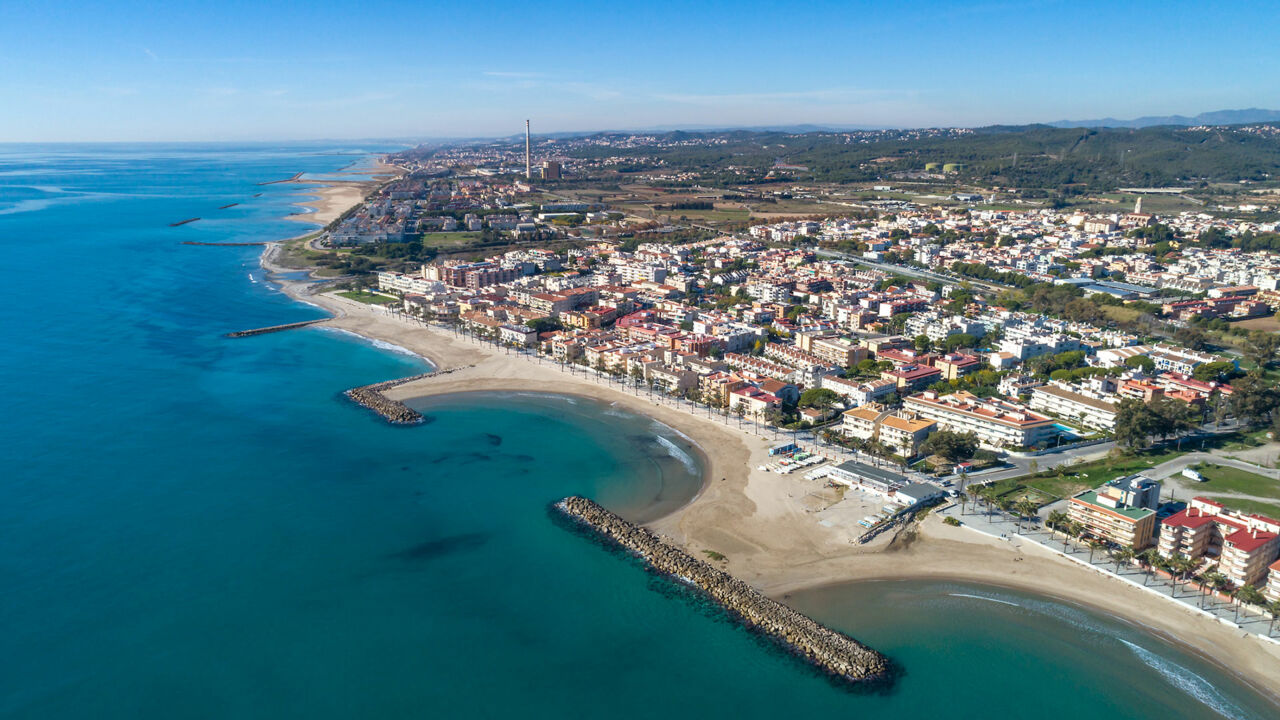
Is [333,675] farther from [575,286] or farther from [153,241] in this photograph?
[153,241]

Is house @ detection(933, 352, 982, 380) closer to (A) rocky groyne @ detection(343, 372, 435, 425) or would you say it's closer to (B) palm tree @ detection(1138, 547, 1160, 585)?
(B) palm tree @ detection(1138, 547, 1160, 585)

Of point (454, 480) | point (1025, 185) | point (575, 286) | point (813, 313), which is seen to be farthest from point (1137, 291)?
point (1025, 185)

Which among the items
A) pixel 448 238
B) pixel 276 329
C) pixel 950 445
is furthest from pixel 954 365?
pixel 448 238

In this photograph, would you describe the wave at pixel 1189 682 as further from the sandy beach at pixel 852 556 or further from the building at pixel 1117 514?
the building at pixel 1117 514

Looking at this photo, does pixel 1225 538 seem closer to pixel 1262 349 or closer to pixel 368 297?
pixel 1262 349

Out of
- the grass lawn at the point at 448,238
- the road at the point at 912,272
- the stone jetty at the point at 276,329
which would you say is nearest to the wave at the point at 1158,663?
the stone jetty at the point at 276,329

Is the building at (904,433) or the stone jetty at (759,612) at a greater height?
the building at (904,433)
